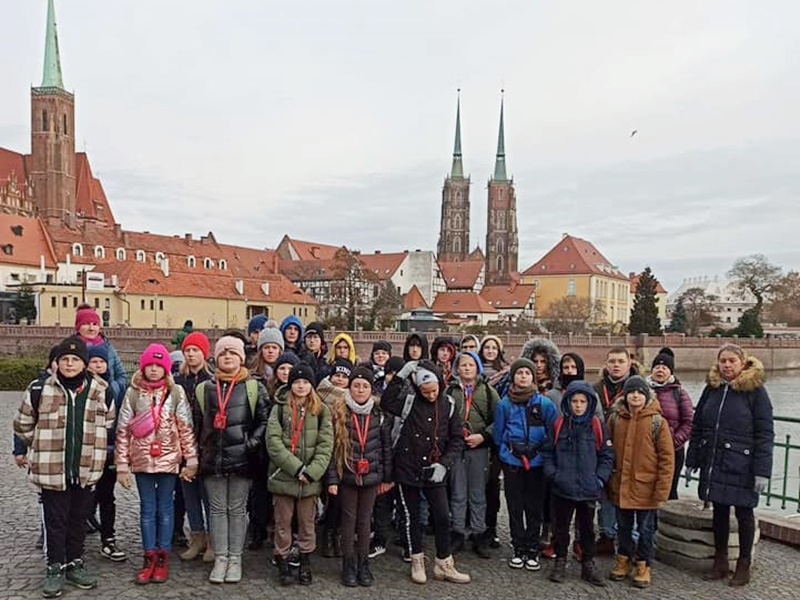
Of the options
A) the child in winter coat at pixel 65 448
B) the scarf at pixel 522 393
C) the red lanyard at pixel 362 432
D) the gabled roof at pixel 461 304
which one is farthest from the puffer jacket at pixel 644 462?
the gabled roof at pixel 461 304

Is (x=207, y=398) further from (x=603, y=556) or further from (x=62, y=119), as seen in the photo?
(x=62, y=119)

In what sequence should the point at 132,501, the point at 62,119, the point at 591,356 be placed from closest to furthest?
1. the point at 132,501
2. the point at 591,356
3. the point at 62,119

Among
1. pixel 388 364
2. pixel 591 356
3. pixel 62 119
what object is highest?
pixel 62 119

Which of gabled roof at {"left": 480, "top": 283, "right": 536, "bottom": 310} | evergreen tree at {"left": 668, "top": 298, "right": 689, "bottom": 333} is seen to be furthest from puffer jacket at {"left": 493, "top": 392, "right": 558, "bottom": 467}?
gabled roof at {"left": 480, "top": 283, "right": 536, "bottom": 310}

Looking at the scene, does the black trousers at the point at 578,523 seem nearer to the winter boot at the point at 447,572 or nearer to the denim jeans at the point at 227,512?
the winter boot at the point at 447,572

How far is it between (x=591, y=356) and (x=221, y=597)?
49885mm

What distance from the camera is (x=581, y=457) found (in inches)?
210

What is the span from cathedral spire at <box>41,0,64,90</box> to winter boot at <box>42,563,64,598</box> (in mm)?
77909

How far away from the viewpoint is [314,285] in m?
79.4

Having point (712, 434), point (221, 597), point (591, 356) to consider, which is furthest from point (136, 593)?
point (591, 356)

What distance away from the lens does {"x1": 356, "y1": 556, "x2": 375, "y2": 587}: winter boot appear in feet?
16.9

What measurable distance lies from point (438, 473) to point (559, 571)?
1243 mm

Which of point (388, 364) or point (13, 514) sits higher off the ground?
point (388, 364)

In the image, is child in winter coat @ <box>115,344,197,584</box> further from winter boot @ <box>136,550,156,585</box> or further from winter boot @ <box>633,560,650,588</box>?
winter boot @ <box>633,560,650,588</box>
